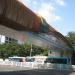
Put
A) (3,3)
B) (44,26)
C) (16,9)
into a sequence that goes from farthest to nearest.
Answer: (44,26) → (16,9) → (3,3)

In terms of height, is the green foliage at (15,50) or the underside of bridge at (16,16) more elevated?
the green foliage at (15,50)

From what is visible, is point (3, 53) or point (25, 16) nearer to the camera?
point (25, 16)

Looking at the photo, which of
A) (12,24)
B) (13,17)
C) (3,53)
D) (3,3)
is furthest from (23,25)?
(3,53)

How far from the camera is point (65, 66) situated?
51281 mm

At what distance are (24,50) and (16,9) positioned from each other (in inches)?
2744

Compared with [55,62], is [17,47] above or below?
above

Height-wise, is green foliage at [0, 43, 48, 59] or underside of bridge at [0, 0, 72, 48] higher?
green foliage at [0, 43, 48, 59]

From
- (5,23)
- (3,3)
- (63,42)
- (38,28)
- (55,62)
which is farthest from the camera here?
(55,62)

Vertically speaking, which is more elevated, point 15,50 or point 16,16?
point 15,50

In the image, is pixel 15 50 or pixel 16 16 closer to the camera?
pixel 16 16

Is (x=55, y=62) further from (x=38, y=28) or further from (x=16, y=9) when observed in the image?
(x=16, y=9)

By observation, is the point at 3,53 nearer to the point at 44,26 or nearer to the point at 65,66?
the point at 65,66

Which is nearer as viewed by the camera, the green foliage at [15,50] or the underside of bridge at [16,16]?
the underside of bridge at [16,16]

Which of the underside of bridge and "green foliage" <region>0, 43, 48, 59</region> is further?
"green foliage" <region>0, 43, 48, 59</region>
